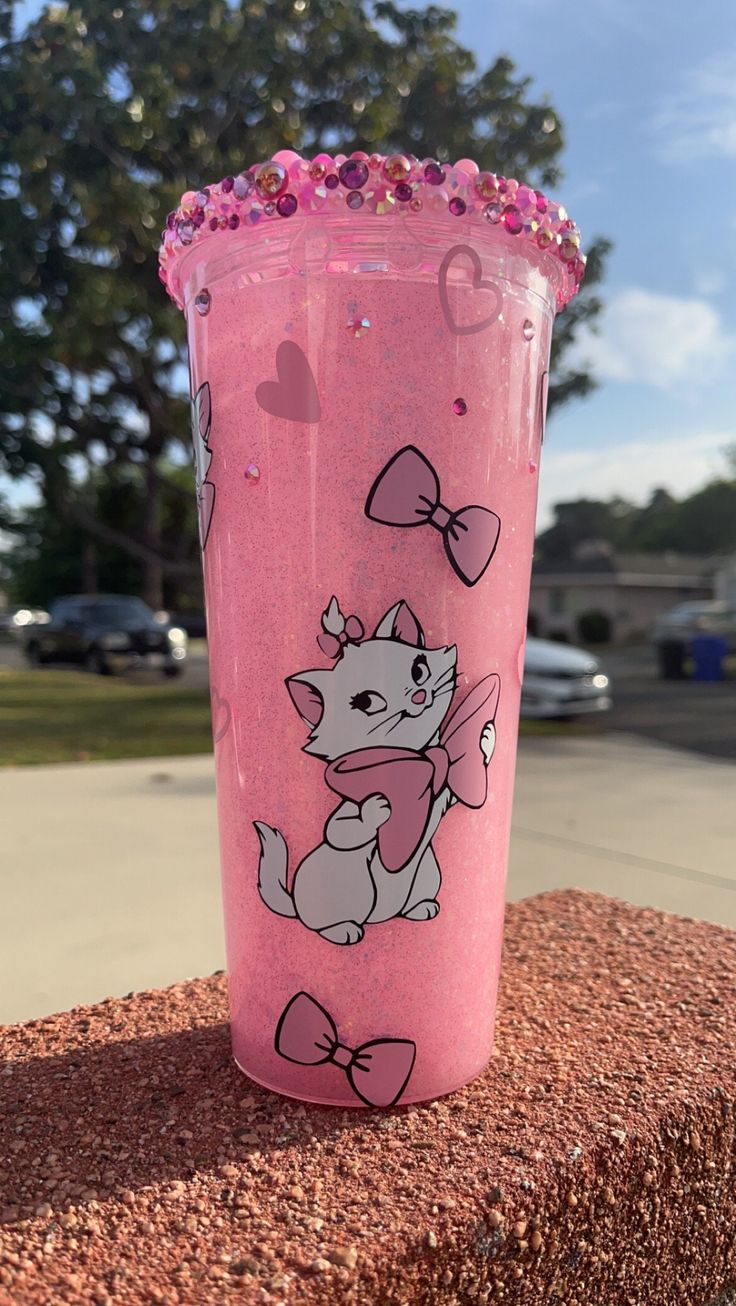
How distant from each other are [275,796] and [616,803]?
4604 mm

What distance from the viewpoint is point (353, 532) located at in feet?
5.51

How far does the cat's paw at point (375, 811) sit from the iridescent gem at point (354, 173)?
1.05 meters

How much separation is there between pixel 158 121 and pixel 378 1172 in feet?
33.5

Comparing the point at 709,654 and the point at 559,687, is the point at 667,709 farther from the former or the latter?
the point at 709,654

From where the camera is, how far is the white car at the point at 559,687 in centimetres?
1020

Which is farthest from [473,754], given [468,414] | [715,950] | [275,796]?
[715,950]

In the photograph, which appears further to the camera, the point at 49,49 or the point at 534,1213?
the point at 49,49

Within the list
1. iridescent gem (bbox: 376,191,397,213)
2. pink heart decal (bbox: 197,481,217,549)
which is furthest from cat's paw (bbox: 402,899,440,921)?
iridescent gem (bbox: 376,191,397,213)

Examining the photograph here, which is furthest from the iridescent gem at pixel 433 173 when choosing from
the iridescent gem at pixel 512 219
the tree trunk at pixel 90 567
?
the tree trunk at pixel 90 567

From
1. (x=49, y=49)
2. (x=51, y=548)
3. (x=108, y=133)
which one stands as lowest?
(x=51, y=548)

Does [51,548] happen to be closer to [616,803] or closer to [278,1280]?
[616,803]

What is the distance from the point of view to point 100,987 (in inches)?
112

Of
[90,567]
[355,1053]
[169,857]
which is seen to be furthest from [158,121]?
[90,567]

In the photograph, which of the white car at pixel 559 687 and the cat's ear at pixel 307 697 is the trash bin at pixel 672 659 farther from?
the cat's ear at pixel 307 697
